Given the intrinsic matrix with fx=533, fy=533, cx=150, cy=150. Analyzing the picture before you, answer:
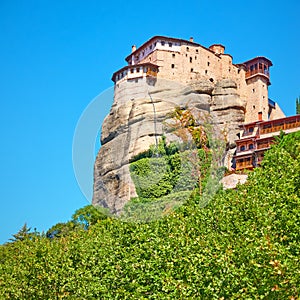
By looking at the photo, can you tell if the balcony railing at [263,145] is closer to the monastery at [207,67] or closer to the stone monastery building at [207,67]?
the monastery at [207,67]

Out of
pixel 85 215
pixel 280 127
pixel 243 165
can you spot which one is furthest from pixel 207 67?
pixel 85 215

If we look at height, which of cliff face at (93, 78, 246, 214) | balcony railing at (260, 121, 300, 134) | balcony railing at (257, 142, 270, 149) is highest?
balcony railing at (260, 121, 300, 134)

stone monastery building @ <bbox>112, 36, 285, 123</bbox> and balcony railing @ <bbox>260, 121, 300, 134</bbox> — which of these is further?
stone monastery building @ <bbox>112, 36, 285, 123</bbox>

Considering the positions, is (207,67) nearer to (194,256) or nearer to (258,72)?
(258,72)

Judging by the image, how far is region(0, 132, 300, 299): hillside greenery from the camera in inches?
526

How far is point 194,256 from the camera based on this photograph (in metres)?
16.2

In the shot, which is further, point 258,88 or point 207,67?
point 207,67

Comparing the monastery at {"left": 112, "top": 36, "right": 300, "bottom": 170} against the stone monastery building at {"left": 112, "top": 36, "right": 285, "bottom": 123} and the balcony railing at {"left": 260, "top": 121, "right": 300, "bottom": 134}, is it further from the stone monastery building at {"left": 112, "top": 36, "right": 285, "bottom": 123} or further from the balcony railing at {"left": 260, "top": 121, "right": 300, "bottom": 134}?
the balcony railing at {"left": 260, "top": 121, "right": 300, "bottom": 134}

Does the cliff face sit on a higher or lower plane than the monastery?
lower

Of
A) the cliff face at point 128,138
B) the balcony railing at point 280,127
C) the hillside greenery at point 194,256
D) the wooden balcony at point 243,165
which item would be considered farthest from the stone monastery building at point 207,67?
the hillside greenery at point 194,256

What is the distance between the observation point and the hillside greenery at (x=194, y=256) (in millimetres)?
13359

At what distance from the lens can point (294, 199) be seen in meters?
19.9

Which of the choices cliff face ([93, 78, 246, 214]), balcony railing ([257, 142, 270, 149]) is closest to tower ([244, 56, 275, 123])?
balcony railing ([257, 142, 270, 149])

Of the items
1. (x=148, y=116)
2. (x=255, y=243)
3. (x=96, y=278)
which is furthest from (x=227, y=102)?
(x=255, y=243)
